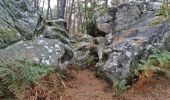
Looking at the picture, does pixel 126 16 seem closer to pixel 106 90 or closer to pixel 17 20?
pixel 106 90

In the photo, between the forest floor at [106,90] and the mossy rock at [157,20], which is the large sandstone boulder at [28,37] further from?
the mossy rock at [157,20]

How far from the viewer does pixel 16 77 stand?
497 centimetres

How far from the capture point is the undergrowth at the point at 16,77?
4859 mm

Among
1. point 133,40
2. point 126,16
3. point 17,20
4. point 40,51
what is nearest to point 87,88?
point 40,51

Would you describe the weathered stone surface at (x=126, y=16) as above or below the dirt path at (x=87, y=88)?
above

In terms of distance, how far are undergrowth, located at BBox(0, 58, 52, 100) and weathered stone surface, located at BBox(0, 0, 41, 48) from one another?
1.06 meters

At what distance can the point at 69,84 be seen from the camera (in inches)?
260

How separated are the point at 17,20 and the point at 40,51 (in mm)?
1317

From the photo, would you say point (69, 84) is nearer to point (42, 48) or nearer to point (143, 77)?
point (42, 48)

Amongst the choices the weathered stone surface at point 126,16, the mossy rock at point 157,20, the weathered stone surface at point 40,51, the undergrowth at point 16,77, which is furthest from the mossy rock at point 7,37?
the mossy rock at point 157,20

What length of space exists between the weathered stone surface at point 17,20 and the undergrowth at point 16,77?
1.06 m

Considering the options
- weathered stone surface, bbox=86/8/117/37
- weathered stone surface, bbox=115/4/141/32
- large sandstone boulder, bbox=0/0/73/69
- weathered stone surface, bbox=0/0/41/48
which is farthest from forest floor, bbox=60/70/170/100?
weathered stone surface, bbox=86/8/117/37

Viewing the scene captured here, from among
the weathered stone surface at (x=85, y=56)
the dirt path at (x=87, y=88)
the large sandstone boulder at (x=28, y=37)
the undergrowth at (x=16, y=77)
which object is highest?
the large sandstone boulder at (x=28, y=37)

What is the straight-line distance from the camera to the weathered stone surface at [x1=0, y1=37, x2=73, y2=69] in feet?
19.2
